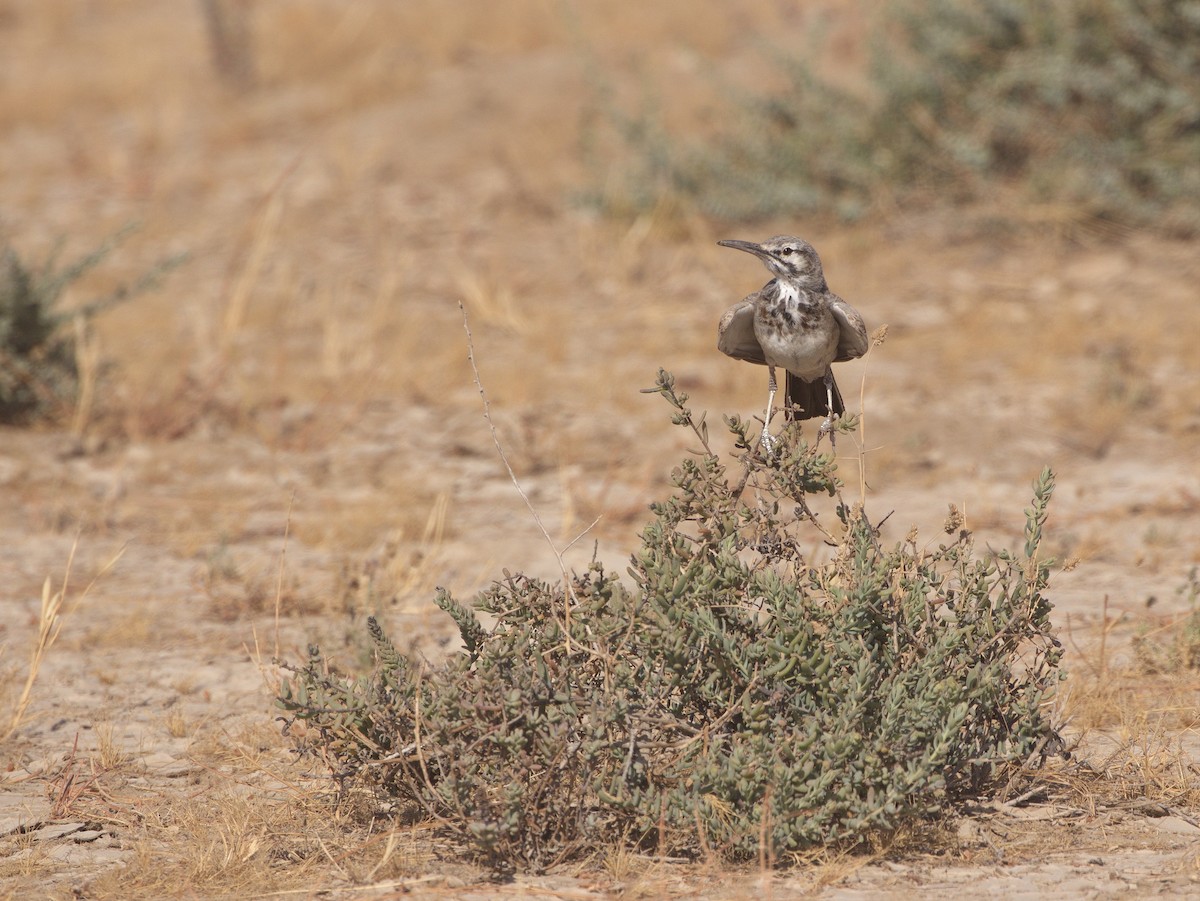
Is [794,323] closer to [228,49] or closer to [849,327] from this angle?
[849,327]

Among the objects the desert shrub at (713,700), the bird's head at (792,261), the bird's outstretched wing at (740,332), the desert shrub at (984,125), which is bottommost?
the desert shrub at (713,700)

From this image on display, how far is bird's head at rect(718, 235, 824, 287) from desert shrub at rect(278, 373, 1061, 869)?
1000mm

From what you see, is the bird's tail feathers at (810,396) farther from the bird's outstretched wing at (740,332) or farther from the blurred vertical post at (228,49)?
the blurred vertical post at (228,49)

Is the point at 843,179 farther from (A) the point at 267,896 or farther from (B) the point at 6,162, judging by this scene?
(A) the point at 267,896

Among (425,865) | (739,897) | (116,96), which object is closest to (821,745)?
(739,897)

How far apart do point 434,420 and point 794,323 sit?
12.1ft

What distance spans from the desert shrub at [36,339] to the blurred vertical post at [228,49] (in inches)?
256

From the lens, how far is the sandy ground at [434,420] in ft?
12.8

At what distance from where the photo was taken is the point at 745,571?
3.75 metres

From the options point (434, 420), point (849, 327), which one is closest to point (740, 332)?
point (849, 327)

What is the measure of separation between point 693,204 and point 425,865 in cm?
757

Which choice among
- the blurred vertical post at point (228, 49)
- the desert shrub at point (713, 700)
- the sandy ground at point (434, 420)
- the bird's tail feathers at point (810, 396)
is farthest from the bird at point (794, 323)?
the blurred vertical post at point (228, 49)

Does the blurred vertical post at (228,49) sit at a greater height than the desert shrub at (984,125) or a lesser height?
greater

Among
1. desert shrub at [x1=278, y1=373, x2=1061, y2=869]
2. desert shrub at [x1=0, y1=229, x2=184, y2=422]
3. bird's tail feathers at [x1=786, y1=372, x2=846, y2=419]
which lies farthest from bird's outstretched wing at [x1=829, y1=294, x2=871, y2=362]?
desert shrub at [x1=0, y1=229, x2=184, y2=422]
